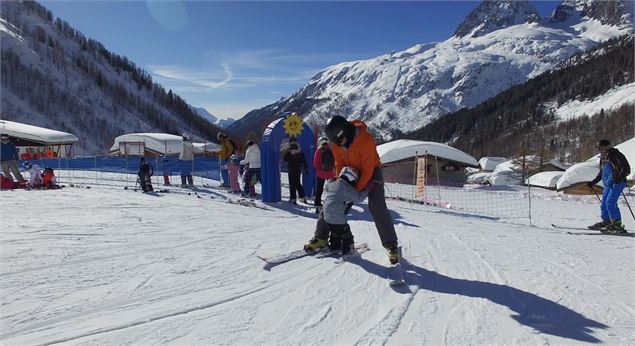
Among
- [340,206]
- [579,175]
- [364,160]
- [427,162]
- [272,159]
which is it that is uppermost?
[427,162]

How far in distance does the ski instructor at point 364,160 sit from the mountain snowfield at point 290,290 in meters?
0.43

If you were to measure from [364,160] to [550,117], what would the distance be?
13249 centimetres

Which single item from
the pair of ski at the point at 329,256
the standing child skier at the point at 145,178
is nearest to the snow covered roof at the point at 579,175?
the standing child skier at the point at 145,178

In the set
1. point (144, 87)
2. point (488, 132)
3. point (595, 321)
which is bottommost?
point (595, 321)

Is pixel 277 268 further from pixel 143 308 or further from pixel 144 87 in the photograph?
pixel 144 87

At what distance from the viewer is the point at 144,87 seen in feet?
429

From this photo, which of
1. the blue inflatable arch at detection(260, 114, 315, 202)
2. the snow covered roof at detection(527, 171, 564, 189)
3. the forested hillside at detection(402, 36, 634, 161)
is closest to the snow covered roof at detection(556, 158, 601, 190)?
the snow covered roof at detection(527, 171, 564, 189)

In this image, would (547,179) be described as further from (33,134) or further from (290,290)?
(290,290)

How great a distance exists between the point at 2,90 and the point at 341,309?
358 ft

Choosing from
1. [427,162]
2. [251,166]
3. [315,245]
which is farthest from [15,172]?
[427,162]

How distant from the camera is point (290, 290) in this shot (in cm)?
386

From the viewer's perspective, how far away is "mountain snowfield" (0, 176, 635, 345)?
2957 mm

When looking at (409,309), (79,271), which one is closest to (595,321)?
(409,309)

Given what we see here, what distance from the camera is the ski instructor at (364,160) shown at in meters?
4.60
